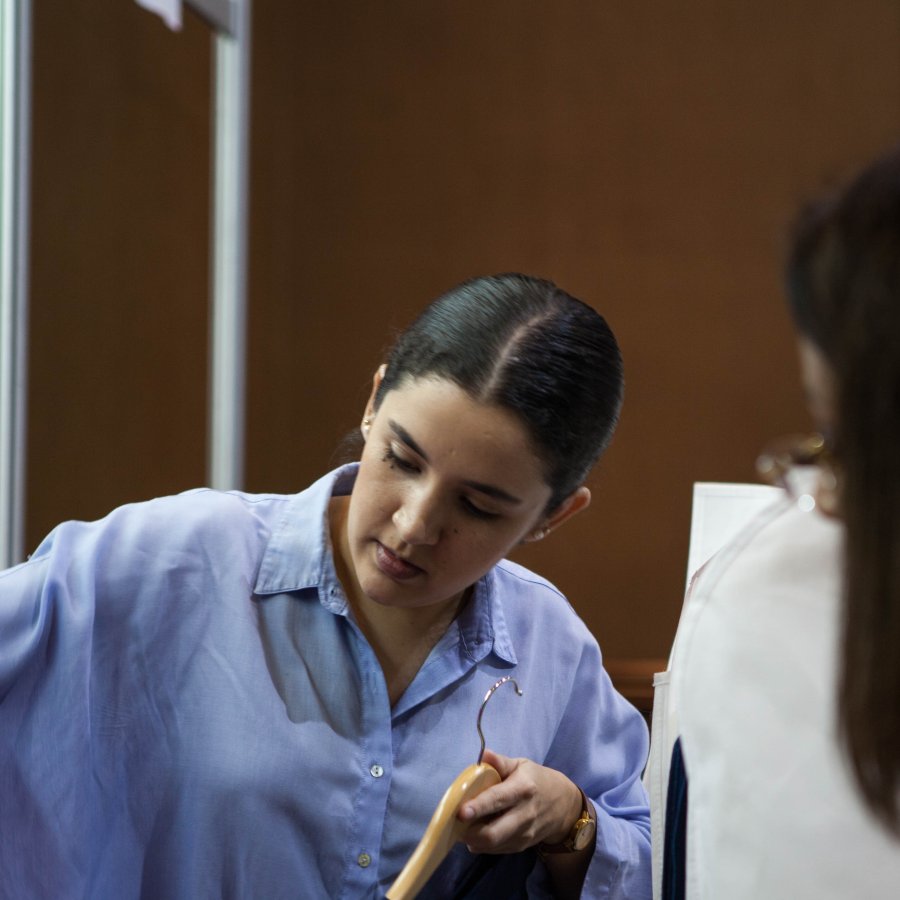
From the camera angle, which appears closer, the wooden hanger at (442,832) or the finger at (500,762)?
the wooden hanger at (442,832)

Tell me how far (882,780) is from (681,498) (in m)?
2.71

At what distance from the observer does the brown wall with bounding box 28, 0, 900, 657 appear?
3.25 m

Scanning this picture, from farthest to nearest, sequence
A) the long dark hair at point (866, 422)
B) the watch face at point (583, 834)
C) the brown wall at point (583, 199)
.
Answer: the brown wall at point (583, 199) → the watch face at point (583, 834) → the long dark hair at point (866, 422)

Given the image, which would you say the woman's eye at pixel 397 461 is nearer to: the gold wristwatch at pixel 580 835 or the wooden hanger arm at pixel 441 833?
the wooden hanger arm at pixel 441 833

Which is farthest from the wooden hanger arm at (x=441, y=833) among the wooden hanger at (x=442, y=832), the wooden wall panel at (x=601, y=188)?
the wooden wall panel at (x=601, y=188)

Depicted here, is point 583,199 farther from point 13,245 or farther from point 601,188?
point 13,245

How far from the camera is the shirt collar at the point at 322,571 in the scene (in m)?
1.29

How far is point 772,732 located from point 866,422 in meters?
0.26

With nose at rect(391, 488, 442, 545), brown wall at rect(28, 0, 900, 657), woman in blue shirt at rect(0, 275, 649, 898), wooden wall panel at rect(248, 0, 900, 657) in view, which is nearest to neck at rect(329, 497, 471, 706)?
woman in blue shirt at rect(0, 275, 649, 898)

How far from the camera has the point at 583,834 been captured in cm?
129

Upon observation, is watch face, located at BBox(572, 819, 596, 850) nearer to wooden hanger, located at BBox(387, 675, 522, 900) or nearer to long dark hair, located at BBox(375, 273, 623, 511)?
wooden hanger, located at BBox(387, 675, 522, 900)

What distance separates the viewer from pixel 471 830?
1172 millimetres

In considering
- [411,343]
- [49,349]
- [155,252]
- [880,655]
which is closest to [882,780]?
[880,655]

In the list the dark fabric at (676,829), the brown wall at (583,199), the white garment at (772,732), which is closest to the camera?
the white garment at (772,732)
